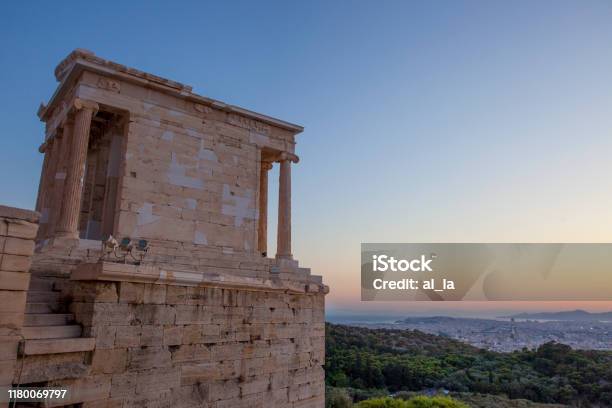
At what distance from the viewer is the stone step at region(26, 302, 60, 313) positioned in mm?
6637

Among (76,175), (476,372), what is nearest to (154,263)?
(76,175)

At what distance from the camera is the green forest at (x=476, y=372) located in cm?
2950

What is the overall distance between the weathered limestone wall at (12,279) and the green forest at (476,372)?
23950 mm

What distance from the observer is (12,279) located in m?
5.47

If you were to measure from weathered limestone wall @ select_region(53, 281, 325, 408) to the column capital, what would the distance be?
16.0 ft

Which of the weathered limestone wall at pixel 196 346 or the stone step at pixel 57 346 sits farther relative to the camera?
the weathered limestone wall at pixel 196 346

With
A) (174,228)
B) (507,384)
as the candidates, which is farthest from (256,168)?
(507,384)

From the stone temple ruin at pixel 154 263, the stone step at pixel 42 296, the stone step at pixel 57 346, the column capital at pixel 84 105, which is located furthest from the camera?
the column capital at pixel 84 105

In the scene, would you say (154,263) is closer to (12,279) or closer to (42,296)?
(42,296)

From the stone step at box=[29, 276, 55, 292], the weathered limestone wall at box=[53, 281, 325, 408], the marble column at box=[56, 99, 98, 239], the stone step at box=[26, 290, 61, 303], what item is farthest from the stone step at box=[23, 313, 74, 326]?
the marble column at box=[56, 99, 98, 239]

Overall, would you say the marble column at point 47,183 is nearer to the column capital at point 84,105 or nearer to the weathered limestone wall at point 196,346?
the column capital at point 84,105

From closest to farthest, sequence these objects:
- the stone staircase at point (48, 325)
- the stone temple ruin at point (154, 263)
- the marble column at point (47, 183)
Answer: the stone staircase at point (48, 325) → the stone temple ruin at point (154, 263) → the marble column at point (47, 183)

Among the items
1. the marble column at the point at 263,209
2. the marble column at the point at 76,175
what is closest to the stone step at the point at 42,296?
the marble column at the point at 76,175

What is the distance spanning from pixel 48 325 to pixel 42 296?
860mm
